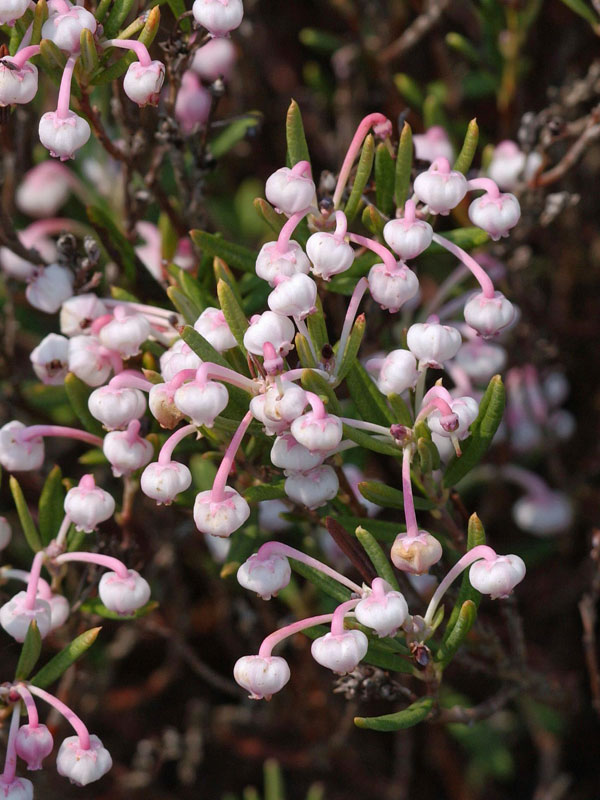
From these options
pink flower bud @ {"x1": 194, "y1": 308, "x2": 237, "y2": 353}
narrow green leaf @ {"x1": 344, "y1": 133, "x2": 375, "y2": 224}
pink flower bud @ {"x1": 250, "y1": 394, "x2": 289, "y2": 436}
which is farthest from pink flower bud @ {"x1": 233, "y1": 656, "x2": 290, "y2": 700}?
narrow green leaf @ {"x1": 344, "y1": 133, "x2": 375, "y2": 224}

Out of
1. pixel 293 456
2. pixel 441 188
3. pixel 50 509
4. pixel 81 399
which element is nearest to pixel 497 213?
pixel 441 188

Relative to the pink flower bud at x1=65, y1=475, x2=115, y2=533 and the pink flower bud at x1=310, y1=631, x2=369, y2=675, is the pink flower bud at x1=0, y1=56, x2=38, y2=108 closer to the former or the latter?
the pink flower bud at x1=65, y1=475, x2=115, y2=533

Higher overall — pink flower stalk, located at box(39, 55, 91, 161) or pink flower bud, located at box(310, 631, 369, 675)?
pink flower stalk, located at box(39, 55, 91, 161)

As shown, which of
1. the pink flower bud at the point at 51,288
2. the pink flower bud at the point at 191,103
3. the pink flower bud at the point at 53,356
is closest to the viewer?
the pink flower bud at the point at 53,356

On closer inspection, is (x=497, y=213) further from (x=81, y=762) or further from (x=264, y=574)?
(x=81, y=762)

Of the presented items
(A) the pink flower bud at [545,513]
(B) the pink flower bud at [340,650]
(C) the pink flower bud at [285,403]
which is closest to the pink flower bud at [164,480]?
(C) the pink flower bud at [285,403]

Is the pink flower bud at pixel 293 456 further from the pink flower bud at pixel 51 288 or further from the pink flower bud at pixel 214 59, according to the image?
the pink flower bud at pixel 214 59

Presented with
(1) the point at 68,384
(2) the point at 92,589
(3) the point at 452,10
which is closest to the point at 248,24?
(3) the point at 452,10
